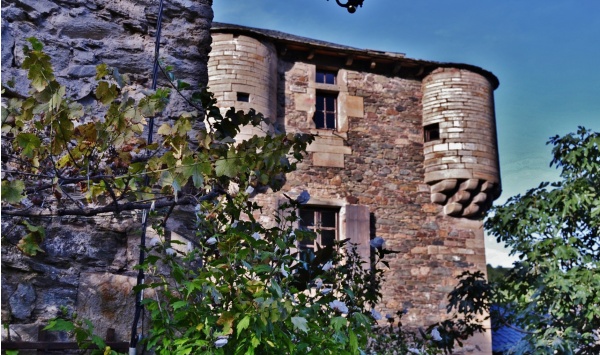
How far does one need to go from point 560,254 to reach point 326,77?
6040 millimetres

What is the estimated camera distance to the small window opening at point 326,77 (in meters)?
11.9

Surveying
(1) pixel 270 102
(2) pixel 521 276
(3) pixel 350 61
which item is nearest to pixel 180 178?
(2) pixel 521 276

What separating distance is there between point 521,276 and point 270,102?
204 inches

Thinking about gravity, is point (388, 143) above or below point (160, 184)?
above

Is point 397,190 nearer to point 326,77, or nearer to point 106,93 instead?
point 326,77

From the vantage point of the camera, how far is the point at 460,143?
1183 cm

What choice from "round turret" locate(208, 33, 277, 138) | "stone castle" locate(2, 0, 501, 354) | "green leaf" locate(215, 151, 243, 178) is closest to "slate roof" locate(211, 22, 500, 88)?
"stone castle" locate(2, 0, 501, 354)

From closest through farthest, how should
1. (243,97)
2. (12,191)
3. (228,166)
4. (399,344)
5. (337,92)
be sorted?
(12,191) → (228,166) → (399,344) → (243,97) → (337,92)

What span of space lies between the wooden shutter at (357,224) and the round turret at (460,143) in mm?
1499

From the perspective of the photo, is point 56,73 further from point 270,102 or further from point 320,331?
point 270,102

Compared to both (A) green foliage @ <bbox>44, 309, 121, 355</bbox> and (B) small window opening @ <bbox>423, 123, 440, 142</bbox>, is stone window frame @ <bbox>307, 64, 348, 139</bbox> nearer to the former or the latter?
(B) small window opening @ <bbox>423, 123, 440, 142</bbox>

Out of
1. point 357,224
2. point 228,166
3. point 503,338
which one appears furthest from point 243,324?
point 503,338

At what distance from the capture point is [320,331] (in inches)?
105

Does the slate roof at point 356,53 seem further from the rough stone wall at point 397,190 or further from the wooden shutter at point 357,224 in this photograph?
the wooden shutter at point 357,224
